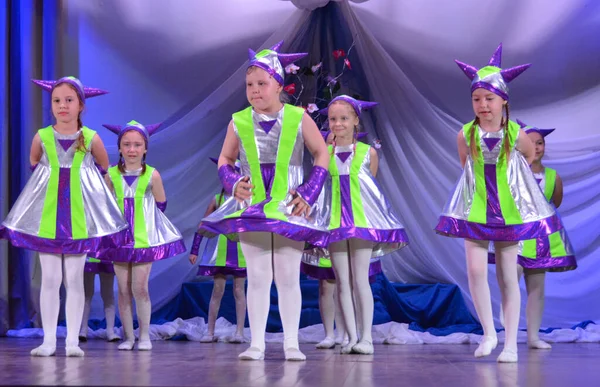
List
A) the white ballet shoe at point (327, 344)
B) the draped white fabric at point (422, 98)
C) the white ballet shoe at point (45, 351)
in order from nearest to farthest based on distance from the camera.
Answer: the white ballet shoe at point (45, 351) < the white ballet shoe at point (327, 344) < the draped white fabric at point (422, 98)

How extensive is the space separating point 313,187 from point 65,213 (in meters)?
1.23

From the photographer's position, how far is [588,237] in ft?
20.1

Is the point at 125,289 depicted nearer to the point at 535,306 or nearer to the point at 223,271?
the point at 223,271

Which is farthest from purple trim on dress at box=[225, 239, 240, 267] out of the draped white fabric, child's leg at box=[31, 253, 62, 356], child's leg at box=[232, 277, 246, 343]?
child's leg at box=[31, 253, 62, 356]

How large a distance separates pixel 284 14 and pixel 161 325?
2.70m

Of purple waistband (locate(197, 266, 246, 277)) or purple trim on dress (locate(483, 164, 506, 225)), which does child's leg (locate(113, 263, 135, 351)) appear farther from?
purple trim on dress (locate(483, 164, 506, 225))

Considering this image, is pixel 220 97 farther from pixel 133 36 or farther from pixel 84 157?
pixel 84 157

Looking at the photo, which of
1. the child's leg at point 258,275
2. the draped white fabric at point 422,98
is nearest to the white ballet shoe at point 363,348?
the child's leg at point 258,275

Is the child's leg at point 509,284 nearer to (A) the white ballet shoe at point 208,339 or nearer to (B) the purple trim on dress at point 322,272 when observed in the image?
(B) the purple trim on dress at point 322,272

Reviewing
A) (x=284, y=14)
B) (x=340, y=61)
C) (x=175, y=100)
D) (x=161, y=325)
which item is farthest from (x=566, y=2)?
(x=161, y=325)

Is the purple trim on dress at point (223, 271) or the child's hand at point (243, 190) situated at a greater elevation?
the child's hand at point (243, 190)

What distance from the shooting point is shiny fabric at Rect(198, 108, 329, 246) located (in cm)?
322

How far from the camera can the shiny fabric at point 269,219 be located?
3217mm

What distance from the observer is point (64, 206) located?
3.73 m
